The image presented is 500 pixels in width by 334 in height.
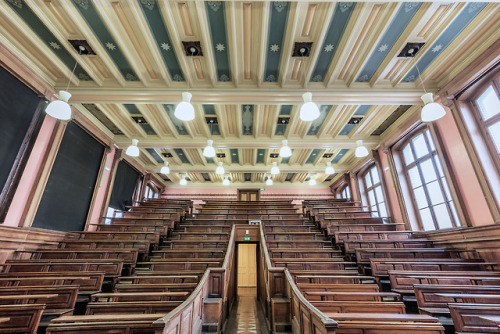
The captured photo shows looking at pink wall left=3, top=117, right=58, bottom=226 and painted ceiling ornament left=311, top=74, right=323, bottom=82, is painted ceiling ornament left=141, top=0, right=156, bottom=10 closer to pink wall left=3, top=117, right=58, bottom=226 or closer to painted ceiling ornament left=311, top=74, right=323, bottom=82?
painted ceiling ornament left=311, top=74, right=323, bottom=82

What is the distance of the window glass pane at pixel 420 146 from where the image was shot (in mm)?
5041

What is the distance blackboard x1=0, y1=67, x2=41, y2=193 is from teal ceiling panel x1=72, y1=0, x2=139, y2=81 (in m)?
1.50

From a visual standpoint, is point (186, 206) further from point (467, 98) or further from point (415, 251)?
point (467, 98)

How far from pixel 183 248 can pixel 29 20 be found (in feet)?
13.3

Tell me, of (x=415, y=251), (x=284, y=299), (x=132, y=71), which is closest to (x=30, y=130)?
(x=132, y=71)

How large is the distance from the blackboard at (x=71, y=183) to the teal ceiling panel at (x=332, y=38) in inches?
200

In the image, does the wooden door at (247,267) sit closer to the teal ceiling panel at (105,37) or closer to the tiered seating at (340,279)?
the tiered seating at (340,279)

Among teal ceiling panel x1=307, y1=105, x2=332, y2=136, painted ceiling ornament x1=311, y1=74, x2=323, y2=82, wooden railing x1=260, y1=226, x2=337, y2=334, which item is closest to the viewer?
wooden railing x1=260, y1=226, x2=337, y2=334

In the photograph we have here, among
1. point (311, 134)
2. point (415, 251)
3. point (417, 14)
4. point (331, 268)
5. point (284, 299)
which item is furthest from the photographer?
point (311, 134)

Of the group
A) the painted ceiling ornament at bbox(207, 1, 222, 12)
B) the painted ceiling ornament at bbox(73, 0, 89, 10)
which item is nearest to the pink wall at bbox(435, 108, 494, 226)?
the painted ceiling ornament at bbox(207, 1, 222, 12)

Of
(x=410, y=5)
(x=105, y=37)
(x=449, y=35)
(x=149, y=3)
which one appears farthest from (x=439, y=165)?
(x=105, y=37)

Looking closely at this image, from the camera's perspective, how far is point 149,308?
2.07 metres

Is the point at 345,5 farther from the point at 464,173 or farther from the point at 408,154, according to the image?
the point at 408,154

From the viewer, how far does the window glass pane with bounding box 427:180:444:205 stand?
15.1 ft
